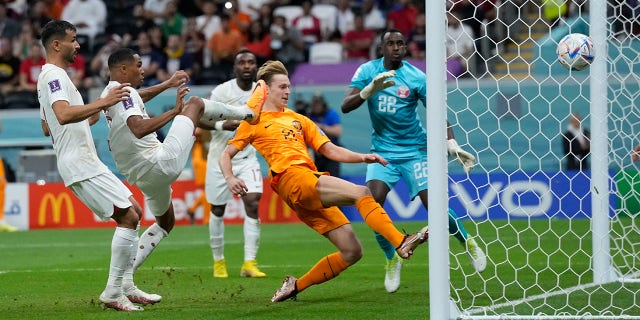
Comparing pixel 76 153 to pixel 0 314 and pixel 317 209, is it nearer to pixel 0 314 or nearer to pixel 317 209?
pixel 0 314

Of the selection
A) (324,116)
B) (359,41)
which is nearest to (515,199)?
(324,116)

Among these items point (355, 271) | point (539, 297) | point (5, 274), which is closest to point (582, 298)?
point (539, 297)

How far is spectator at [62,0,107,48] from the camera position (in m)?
22.5

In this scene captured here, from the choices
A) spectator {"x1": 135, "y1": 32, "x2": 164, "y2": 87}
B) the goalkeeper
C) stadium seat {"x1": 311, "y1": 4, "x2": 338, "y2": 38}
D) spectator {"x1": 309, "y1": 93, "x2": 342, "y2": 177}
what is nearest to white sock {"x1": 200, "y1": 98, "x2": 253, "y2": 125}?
the goalkeeper

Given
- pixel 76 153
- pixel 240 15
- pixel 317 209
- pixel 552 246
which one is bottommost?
pixel 552 246

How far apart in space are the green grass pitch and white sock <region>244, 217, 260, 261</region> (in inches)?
11.2

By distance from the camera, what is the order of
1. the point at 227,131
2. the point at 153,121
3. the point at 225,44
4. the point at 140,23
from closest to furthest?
the point at 153,121 → the point at 227,131 → the point at 225,44 → the point at 140,23

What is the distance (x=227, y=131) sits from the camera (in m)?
11.0

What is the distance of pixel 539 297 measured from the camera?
7855 mm

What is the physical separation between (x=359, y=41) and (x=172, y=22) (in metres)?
4.28

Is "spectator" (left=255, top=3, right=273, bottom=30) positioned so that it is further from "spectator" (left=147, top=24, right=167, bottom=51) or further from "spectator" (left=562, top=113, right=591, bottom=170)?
"spectator" (left=562, top=113, right=591, bottom=170)

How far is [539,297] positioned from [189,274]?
390 centimetres

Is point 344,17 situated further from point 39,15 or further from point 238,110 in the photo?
point 238,110

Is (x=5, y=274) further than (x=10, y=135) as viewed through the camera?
No
